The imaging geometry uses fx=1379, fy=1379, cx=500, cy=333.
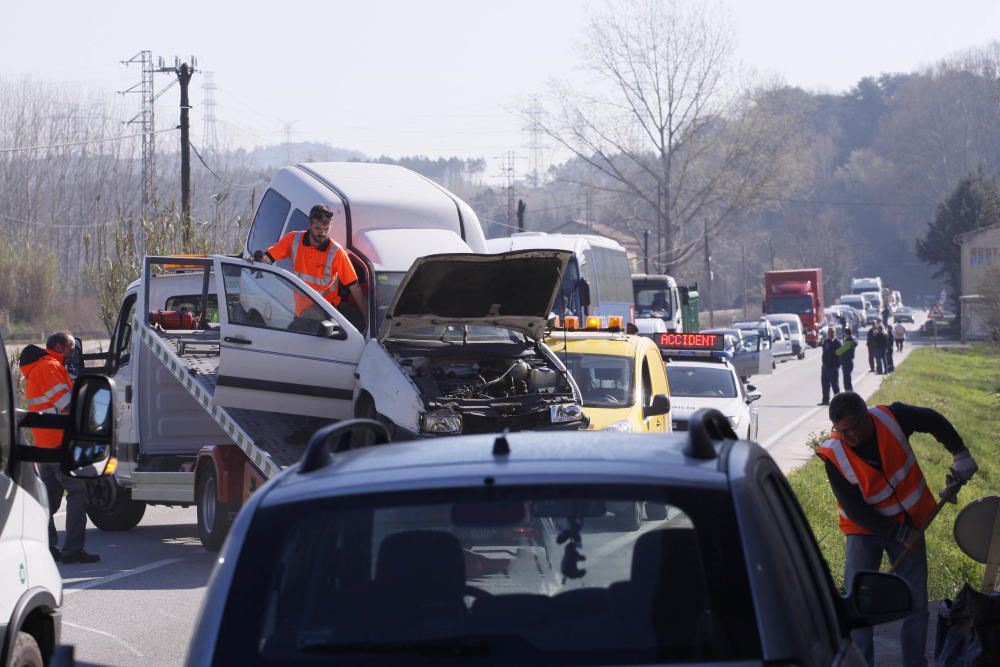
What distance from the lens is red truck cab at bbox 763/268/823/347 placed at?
65812mm

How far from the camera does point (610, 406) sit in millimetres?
13258

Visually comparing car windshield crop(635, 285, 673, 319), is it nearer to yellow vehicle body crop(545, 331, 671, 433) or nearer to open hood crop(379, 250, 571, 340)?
yellow vehicle body crop(545, 331, 671, 433)

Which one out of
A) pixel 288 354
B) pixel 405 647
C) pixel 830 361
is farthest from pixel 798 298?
pixel 405 647

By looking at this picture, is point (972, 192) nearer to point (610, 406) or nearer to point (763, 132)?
point (763, 132)

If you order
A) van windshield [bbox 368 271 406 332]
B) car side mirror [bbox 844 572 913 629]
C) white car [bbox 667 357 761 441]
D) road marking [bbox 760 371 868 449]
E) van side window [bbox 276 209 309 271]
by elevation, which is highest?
van side window [bbox 276 209 309 271]

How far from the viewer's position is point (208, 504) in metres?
12.1

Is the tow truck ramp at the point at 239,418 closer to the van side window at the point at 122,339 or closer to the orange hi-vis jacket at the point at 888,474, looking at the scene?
the van side window at the point at 122,339

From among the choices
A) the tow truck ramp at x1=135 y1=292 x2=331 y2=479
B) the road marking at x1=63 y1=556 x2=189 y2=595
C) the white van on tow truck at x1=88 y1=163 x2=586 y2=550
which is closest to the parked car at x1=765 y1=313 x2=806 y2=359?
the white van on tow truck at x1=88 y1=163 x2=586 y2=550

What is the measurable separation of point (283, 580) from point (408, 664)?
0.37 metres

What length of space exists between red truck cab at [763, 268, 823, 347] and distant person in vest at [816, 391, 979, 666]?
2317 inches

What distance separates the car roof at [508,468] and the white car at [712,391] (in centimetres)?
1471

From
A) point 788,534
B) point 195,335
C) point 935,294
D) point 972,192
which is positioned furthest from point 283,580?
point 935,294

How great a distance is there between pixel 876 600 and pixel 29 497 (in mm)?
2922

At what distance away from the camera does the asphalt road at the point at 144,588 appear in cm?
834
